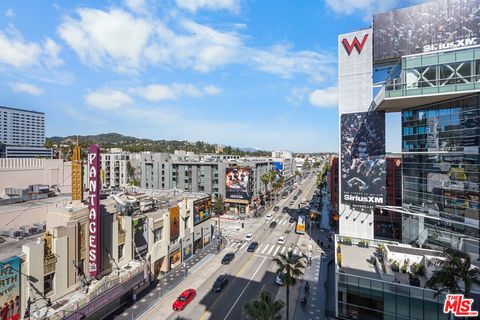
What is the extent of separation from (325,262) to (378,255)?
15.5 m

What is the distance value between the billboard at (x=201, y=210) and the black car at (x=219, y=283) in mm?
14997

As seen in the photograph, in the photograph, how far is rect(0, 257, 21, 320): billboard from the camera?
21469mm

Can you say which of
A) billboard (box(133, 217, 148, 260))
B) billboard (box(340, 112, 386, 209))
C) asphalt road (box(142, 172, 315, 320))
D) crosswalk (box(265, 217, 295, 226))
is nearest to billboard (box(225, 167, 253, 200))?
crosswalk (box(265, 217, 295, 226))

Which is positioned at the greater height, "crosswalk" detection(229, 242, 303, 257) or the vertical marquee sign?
the vertical marquee sign

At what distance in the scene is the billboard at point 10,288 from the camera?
21469 millimetres

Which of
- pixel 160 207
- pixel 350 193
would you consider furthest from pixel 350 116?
pixel 160 207

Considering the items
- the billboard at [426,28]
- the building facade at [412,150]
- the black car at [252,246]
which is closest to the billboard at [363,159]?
the building facade at [412,150]

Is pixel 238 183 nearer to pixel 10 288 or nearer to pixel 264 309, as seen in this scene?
pixel 264 309

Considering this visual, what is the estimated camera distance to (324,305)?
3509cm

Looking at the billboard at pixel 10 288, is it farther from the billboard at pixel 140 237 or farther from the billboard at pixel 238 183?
the billboard at pixel 238 183

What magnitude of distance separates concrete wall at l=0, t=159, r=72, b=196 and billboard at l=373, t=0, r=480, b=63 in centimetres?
6007

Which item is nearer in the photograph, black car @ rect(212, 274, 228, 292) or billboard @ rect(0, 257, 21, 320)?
billboard @ rect(0, 257, 21, 320)

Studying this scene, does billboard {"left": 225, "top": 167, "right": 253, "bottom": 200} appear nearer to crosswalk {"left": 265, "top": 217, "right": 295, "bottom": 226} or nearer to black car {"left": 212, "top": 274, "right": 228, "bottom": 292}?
crosswalk {"left": 265, "top": 217, "right": 295, "bottom": 226}

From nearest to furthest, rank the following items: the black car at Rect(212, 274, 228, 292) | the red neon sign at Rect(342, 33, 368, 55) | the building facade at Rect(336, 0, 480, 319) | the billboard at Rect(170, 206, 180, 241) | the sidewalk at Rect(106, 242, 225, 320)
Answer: the building facade at Rect(336, 0, 480, 319) < the sidewalk at Rect(106, 242, 225, 320) < the black car at Rect(212, 274, 228, 292) < the red neon sign at Rect(342, 33, 368, 55) < the billboard at Rect(170, 206, 180, 241)
